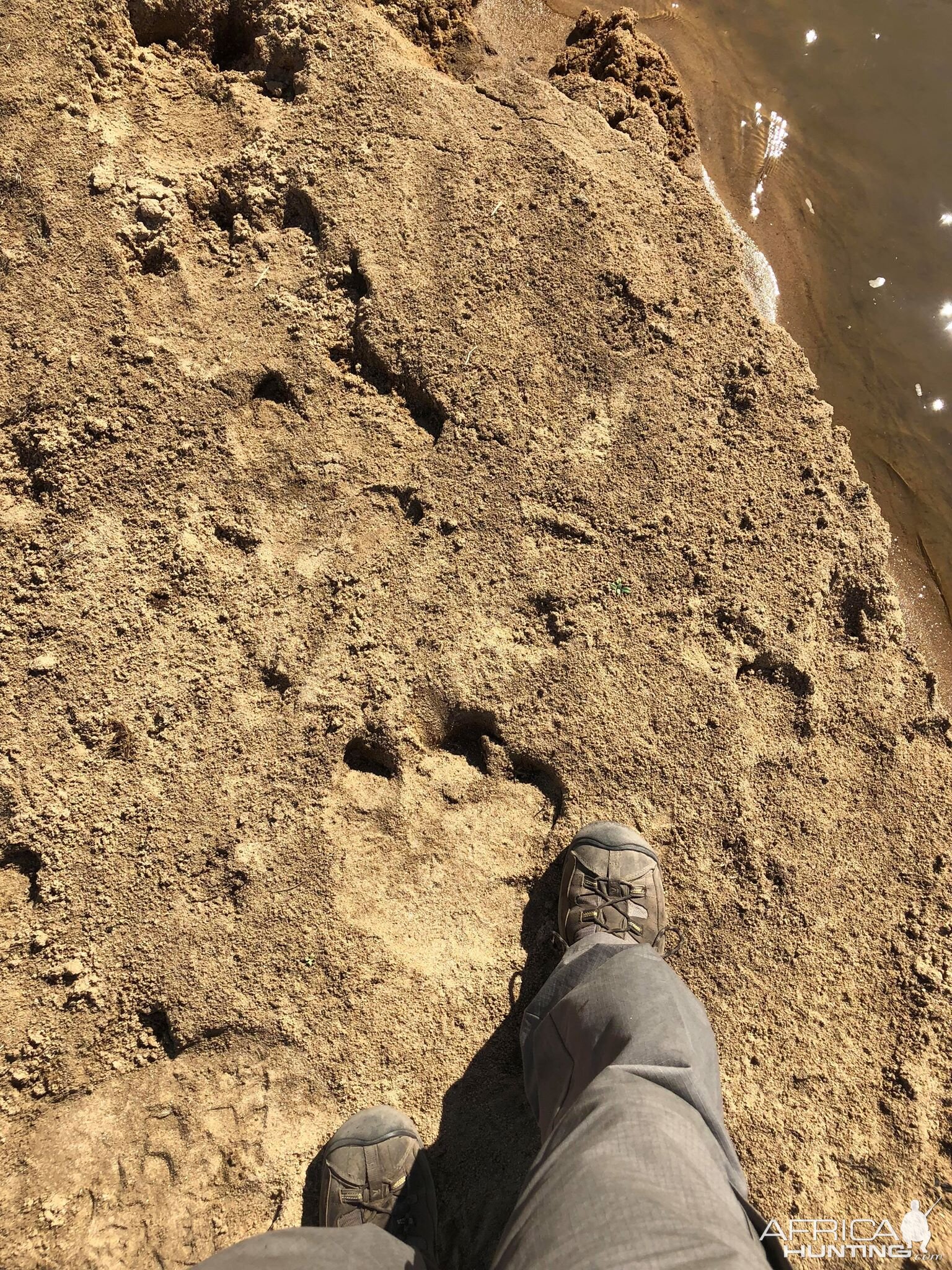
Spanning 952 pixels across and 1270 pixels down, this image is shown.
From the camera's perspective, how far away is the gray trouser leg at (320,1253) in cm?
143

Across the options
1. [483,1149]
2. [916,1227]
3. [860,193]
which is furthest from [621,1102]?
[860,193]

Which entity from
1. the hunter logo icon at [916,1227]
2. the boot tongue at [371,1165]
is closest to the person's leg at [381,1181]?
the boot tongue at [371,1165]

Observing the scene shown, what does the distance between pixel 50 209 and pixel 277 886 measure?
1882 millimetres

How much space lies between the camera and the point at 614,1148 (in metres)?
1.31

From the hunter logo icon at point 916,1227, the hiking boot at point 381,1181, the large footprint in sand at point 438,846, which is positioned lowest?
the hiking boot at point 381,1181

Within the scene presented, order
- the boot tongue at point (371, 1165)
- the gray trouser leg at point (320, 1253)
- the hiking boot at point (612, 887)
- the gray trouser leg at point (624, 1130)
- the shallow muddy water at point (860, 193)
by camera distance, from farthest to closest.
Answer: the shallow muddy water at point (860, 193)
the hiking boot at point (612, 887)
the boot tongue at point (371, 1165)
the gray trouser leg at point (320, 1253)
the gray trouser leg at point (624, 1130)

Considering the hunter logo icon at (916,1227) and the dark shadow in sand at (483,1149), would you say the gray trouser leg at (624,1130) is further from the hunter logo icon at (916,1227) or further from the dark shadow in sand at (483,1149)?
the hunter logo icon at (916,1227)

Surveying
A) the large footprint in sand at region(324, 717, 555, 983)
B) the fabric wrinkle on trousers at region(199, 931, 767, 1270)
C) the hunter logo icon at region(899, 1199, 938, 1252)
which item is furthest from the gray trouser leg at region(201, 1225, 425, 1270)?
the hunter logo icon at region(899, 1199, 938, 1252)

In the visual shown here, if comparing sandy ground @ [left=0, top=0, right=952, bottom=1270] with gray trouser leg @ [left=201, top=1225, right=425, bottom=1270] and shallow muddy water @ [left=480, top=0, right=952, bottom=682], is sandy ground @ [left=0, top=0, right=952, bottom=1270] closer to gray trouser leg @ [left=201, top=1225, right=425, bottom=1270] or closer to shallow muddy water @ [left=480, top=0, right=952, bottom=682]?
gray trouser leg @ [left=201, top=1225, right=425, bottom=1270]

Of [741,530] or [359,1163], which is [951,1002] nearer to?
[741,530]

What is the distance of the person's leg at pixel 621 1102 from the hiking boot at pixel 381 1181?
1.13ft

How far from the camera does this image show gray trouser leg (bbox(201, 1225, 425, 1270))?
143 cm

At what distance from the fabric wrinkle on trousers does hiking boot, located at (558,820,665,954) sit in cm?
5

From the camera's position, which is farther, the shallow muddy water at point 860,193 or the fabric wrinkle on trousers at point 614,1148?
the shallow muddy water at point 860,193
